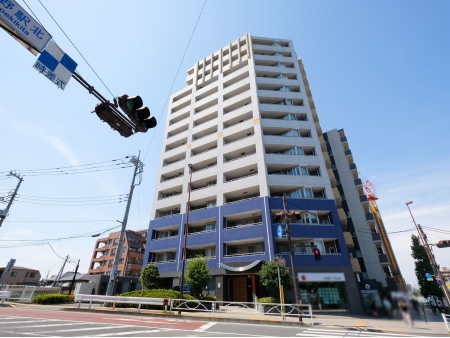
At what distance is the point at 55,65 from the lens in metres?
5.62

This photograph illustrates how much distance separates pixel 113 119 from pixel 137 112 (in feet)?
2.00

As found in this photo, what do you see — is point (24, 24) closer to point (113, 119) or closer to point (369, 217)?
point (113, 119)

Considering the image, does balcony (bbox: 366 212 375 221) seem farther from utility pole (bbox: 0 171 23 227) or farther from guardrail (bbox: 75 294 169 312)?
utility pole (bbox: 0 171 23 227)

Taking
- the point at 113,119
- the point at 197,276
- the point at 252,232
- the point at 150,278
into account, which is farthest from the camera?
the point at 150,278

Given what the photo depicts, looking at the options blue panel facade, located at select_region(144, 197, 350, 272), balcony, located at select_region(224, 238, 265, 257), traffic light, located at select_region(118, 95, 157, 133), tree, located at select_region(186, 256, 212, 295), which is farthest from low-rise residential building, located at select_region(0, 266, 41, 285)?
traffic light, located at select_region(118, 95, 157, 133)

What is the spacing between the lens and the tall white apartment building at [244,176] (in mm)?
27312

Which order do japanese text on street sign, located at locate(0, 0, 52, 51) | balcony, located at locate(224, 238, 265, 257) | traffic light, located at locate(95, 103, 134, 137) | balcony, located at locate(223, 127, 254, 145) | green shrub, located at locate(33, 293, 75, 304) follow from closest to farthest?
japanese text on street sign, located at locate(0, 0, 52, 51), traffic light, located at locate(95, 103, 134, 137), green shrub, located at locate(33, 293, 75, 304), balcony, located at locate(224, 238, 265, 257), balcony, located at locate(223, 127, 254, 145)

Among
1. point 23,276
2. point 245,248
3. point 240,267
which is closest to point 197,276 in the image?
point 240,267

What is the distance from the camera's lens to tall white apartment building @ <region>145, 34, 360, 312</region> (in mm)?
27312

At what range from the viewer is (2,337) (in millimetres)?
8477

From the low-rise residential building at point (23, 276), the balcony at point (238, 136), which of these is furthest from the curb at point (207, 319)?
the low-rise residential building at point (23, 276)

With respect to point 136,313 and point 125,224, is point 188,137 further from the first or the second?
point 136,313

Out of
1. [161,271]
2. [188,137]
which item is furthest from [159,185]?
[161,271]

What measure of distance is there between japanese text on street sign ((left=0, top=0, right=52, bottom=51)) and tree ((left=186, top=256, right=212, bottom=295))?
23.6 meters
